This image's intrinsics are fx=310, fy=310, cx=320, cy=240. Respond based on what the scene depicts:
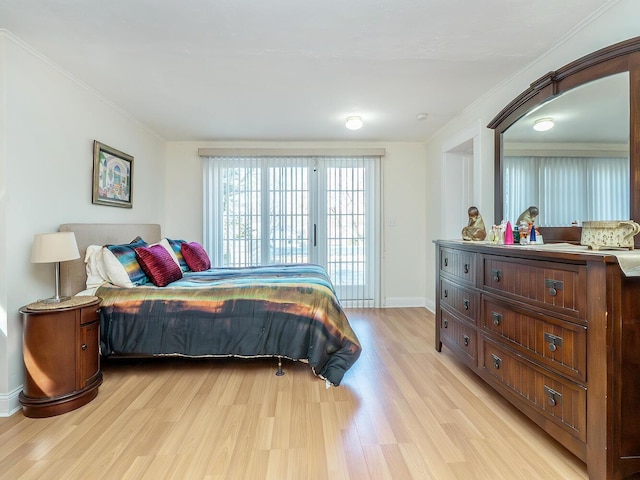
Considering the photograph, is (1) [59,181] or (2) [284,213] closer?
(1) [59,181]

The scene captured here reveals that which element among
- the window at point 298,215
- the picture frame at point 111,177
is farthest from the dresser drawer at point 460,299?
the picture frame at point 111,177

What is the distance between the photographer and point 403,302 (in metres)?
4.57

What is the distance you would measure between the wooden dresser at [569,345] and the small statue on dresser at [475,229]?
1.56 ft

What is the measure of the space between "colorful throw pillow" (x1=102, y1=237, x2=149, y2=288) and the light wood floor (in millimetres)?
737

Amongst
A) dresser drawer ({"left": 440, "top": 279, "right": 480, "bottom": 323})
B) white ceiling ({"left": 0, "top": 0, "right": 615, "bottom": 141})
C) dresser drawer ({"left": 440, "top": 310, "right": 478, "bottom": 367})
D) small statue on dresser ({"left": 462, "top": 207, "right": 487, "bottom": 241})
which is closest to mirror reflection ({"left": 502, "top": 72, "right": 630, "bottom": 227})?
small statue on dresser ({"left": 462, "top": 207, "right": 487, "bottom": 241})

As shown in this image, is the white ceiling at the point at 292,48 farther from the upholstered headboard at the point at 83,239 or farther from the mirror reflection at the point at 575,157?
the upholstered headboard at the point at 83,239

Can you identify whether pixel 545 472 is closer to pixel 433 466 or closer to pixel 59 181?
pixel 433 466

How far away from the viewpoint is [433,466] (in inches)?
58.4

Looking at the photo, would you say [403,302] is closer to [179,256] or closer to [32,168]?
[179,256]

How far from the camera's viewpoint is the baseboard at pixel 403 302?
14.9 feet

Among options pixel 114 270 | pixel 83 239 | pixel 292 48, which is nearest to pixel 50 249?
pixel 114 270

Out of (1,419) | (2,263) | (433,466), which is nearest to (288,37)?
(2,263)

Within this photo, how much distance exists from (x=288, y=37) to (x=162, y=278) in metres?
2.10

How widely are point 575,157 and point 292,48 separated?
1.98 m
